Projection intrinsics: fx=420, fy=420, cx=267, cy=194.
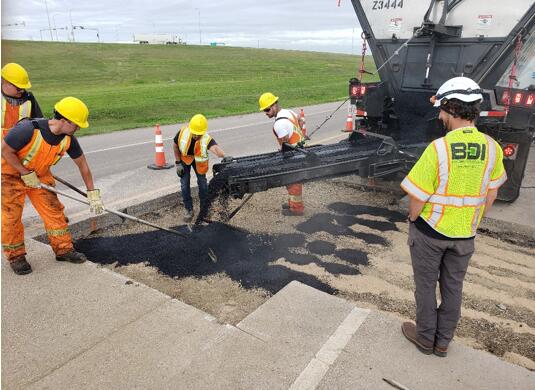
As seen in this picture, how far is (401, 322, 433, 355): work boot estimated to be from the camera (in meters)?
2.71

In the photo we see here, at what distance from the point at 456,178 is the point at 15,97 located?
4863 millimetres

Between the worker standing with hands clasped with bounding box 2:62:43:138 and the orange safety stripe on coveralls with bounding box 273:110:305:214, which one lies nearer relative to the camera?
the worker standing with hands clasped with bounding box 2:62:43:138

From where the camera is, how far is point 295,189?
5457 mm

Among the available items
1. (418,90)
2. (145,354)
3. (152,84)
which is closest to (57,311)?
(145,354)

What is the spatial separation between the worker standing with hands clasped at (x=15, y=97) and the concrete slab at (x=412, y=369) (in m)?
4.40

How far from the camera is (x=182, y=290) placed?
12.3ft

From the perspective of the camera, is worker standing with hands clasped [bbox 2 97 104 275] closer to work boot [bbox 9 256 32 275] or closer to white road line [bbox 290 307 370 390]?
work boot [bbox 9 256 32 275]

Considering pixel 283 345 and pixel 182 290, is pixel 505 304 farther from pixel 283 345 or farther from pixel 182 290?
pixel 182 290

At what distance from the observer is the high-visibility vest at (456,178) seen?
94.6 inches

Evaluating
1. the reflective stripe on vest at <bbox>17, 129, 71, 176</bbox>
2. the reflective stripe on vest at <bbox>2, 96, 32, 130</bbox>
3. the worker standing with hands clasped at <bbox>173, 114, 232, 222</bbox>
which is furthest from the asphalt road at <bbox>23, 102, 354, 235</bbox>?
the reflective stripe on vest at <bbox>17, 129, 71, 176</bbox>

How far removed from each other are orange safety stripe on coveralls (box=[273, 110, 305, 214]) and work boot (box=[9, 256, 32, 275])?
2.97 metres

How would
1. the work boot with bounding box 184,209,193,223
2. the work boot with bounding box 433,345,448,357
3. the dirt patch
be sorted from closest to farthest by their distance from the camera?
1. the work boot with bounding box 433,345,448,357
2. the dirt patch
3. the work boot with bounding box 184,209,193,223

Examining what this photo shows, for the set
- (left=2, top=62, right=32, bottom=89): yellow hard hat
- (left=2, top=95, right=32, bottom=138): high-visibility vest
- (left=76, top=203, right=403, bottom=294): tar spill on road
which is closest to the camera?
(left=76, top=203, right=403, bottom=294): tar spill on road

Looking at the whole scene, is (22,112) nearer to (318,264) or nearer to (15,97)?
(15,97)
